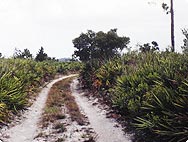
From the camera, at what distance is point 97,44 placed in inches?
2763

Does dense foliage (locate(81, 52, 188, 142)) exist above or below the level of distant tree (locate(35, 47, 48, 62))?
below

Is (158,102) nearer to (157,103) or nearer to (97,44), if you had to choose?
(157,103)

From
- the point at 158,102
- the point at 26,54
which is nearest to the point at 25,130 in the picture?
the point at 158,102

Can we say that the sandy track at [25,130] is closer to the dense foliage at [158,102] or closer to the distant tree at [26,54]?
the dense foliage at [158,102]

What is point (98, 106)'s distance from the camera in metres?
19.7

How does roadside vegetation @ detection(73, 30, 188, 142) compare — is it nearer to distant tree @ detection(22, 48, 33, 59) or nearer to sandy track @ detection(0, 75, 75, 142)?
sandy track @ detection(0, 75, 75, 142)

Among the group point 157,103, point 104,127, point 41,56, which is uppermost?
point 41,56

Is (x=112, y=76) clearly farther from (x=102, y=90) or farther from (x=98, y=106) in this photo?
(x=98, y=106)

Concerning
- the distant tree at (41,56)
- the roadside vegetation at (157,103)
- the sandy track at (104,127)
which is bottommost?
the sandy track at (104,127)

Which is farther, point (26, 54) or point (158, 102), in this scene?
point (26, 54)

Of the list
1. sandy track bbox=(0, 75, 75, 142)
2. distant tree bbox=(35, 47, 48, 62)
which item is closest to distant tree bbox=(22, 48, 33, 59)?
distant tree bbox=(35, 47, 48, 62)

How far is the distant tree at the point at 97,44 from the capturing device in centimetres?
6769

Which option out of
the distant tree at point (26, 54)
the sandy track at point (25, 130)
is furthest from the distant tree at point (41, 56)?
the sandy track at point (25, 130)

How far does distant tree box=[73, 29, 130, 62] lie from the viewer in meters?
67.7
